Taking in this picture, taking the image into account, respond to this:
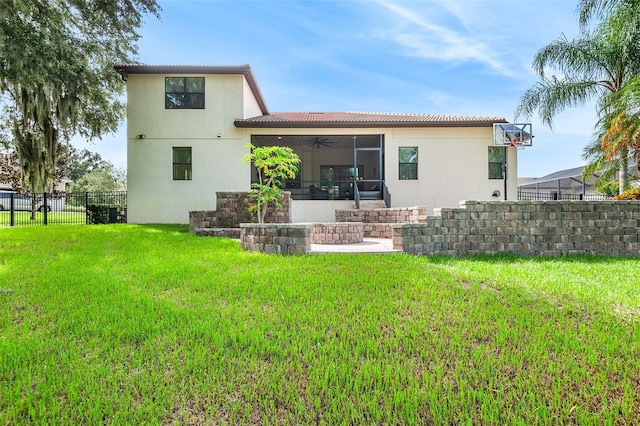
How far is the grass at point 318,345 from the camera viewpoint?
2.43 metres

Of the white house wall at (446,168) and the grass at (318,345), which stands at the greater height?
the white house wall at (446,168)

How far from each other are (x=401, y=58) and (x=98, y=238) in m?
12.2

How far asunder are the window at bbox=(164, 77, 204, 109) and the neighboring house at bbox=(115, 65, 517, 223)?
0.12 ft

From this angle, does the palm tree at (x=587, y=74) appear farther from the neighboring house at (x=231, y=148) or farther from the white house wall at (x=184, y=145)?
the white house wall at (x=184, y=145)

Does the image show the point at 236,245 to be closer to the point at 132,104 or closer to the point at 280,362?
the point at 280,362

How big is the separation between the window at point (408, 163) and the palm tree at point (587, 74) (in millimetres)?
4178

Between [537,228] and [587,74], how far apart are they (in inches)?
335

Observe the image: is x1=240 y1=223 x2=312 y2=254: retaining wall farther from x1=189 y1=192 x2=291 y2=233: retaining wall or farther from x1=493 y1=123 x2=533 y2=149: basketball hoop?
x1=493 y1=123 x2=533 y2=149: basketball hoop

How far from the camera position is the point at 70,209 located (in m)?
→ 19.6

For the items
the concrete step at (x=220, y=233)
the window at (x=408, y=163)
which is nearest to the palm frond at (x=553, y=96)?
the window at (x=408, y=163)

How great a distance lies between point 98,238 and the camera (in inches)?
353

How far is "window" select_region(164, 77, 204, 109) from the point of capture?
42.1ft

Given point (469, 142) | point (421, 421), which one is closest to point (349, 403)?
point (421, 421)

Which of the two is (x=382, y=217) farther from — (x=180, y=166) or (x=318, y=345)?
(x=318, y=345)
